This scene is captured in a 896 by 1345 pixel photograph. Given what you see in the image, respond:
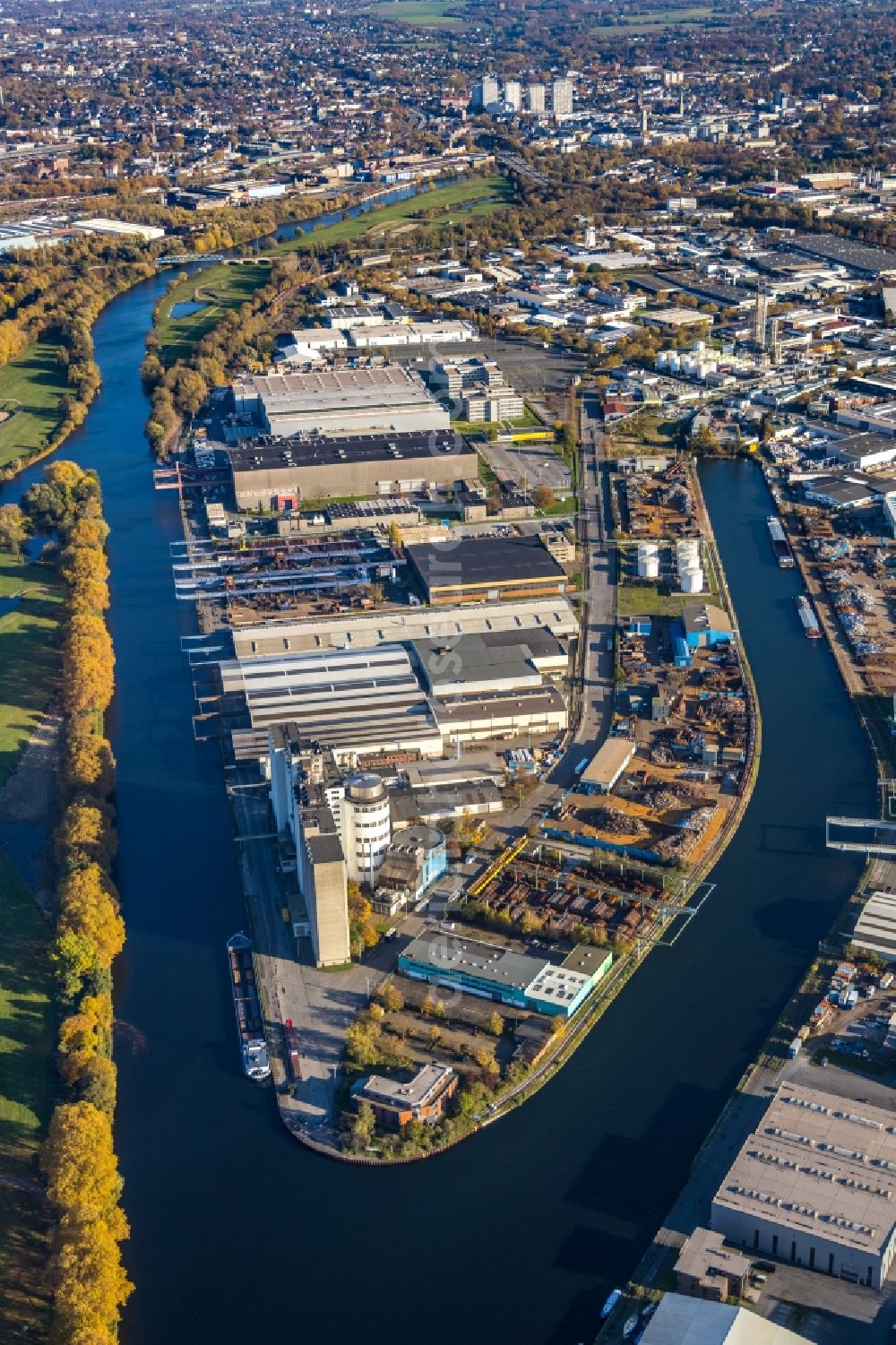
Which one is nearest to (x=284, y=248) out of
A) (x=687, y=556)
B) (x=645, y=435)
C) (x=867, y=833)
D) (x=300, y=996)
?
(x=645, y=435)

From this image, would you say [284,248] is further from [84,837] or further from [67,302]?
[84,837]

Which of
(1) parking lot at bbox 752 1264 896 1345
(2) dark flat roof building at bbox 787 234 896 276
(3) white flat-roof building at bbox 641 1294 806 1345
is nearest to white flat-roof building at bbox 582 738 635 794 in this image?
(1) parking lot at bbox 752 1264 896 1345

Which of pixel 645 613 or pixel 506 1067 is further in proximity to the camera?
pixel 645 613

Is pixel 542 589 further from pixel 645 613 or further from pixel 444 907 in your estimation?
pixel 444 907

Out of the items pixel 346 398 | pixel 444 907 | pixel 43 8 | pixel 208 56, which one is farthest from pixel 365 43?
pixel 444 907

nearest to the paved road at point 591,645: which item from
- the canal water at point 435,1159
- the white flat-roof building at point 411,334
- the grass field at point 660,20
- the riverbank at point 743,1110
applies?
the canal water at point 435,1159

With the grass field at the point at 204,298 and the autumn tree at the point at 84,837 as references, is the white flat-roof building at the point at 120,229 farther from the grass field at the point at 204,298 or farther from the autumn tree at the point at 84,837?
the autumn tree at the point at 84,837
